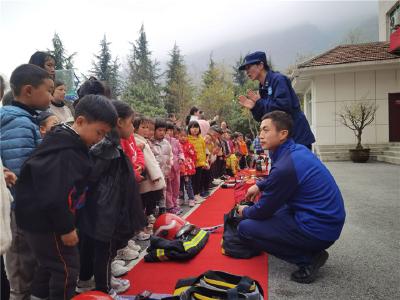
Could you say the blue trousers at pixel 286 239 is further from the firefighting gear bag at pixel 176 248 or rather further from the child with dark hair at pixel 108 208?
the child with dark hair at pixel 108 208

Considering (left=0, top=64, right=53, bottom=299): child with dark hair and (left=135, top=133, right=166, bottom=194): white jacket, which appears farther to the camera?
(left=135, top=133, right=166, bottom=194): white jacket

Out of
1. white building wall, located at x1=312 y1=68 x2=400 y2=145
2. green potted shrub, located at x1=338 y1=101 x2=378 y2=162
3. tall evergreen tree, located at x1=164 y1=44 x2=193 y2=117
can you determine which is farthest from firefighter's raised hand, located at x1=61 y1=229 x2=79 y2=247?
tall evergreen tree, located at x1=164 y1=44 x2=193 y2=117

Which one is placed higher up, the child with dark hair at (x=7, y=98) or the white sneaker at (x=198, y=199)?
the child with dark hair at (x=7, y=98)

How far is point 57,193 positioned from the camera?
1860mm

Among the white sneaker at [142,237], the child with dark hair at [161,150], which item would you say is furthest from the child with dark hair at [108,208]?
the child with dark hair at [161,150]

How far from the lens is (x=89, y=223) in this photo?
2.48 m

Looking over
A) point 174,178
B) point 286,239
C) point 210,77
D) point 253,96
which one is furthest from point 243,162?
point 210,77

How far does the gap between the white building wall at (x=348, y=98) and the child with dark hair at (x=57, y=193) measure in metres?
13.5

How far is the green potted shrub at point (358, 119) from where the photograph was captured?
497 inches

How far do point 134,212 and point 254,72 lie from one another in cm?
224

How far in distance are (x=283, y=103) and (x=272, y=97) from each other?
187 millimetres

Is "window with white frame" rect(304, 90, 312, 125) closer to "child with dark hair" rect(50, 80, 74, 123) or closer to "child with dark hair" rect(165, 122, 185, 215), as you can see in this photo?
"child with dark hair" rect(165, 122, 185, 215)

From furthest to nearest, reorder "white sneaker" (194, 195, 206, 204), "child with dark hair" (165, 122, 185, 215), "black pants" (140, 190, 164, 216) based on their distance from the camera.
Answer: "white sneaker" (194, 195, 206, 204) → "child with dark hair" (165, 122, 185, 215) → "black pants" (140, 190, 164, 216)

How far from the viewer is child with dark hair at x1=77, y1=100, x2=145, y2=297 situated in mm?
2438
